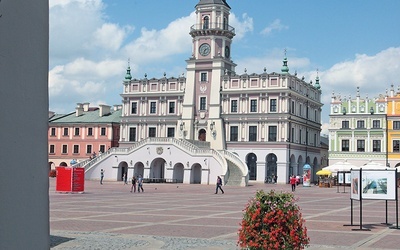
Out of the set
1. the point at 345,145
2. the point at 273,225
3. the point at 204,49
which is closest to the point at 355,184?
the point at 273,225

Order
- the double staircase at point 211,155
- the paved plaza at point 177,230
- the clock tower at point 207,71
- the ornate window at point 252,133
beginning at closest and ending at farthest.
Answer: the paved plaza at point 177,230 → the double staircase at point 211,155 → the ornate window at point 252,133 → the clock tower at point 207,71

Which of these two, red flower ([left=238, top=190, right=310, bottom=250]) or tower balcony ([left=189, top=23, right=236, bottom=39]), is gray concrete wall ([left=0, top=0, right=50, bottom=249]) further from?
tower balcony ([left=189, top=23, right=236, bottom=39])

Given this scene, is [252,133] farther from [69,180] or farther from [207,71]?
[69,180]

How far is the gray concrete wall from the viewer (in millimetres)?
3465

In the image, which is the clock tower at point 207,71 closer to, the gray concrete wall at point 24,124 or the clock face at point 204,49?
the clock face at point 204,49

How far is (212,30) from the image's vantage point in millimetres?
77188

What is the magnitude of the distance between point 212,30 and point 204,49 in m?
2.91

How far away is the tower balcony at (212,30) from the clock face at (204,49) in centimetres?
165

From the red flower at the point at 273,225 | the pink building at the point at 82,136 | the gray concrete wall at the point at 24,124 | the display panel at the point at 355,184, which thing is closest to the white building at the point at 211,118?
the pink building at the point at 82,136

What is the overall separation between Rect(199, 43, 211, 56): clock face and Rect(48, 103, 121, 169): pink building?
728 inches

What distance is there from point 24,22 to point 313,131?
3347 inches

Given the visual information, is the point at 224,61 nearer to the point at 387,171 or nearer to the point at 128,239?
the point at 387,171

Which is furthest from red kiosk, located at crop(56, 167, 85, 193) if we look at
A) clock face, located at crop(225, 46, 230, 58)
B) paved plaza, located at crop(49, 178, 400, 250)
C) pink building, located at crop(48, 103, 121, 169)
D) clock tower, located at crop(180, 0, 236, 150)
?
pink building, located at crop(48, 103, 121, 169)

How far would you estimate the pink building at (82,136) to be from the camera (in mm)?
86750
